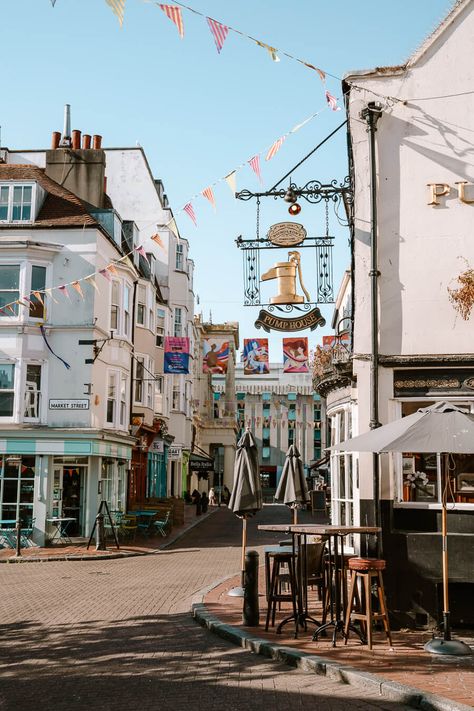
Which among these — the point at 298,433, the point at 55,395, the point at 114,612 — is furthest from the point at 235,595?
the point at 298,433

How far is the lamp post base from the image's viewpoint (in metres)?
8.78

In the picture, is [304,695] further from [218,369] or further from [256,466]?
[218,369]

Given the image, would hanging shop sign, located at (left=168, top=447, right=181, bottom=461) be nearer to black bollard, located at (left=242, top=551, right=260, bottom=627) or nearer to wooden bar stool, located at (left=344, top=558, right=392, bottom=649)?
black bollard, located at (left=242, top=551, right=260, bottom=627)

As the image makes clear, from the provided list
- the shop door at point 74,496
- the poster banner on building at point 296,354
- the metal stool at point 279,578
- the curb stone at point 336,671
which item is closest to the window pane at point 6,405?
the shop door at point 74,496

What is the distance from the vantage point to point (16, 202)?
86.7 ft

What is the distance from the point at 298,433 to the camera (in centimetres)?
9431

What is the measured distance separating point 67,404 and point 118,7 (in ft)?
59.4

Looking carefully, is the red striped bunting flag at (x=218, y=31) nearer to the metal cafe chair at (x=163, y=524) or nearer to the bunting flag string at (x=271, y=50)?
the bunting flag string at (x=271, y=50)

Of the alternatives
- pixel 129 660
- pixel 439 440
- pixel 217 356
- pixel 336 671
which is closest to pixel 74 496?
pixel 129 660

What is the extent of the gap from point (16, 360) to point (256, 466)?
536 inches

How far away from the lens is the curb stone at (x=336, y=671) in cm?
703

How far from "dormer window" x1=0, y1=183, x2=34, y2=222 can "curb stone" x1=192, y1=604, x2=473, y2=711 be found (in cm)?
1865

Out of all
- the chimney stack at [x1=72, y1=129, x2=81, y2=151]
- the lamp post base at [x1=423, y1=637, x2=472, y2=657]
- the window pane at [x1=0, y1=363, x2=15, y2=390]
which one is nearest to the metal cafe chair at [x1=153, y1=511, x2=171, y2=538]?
the window pane at [x1=0, y1=363, x2=15, y2=390]

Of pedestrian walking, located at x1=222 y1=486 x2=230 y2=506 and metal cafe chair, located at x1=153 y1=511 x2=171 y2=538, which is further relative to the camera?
pedestrian walking, located at x1=222 y1=486 x2=230 y2=506
